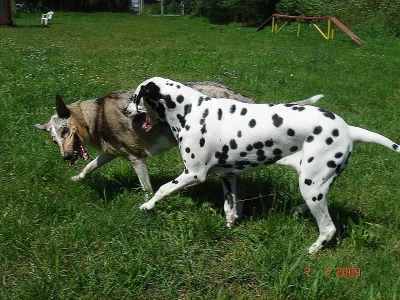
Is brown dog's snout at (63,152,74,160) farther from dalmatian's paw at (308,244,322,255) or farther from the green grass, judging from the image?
dalmatian's paw at (308,244,322,255)

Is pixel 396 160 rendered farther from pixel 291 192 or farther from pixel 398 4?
pixel 398 4

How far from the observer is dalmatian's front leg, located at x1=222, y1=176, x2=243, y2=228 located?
5289 millimetres

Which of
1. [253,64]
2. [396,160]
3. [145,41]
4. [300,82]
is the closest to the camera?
[396,160]

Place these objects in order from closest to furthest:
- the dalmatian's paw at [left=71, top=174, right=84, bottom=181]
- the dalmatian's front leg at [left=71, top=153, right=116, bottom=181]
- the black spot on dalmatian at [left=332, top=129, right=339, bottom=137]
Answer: the black spot on dalmatian at [left=332, top=129, right=339, bottom=137]
the dalmatian's paw at [left=71, top=174, right=84, bottom=181]
the dalmatian's front leg at [left=71, top=153, right=116, bottom=181]

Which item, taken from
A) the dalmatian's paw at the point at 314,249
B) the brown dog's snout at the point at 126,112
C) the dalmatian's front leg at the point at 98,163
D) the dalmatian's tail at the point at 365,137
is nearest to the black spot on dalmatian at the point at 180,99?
the brown dog's snout at the point at 126,112

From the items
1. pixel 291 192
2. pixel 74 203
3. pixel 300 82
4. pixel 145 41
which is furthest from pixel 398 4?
pixel 74 203

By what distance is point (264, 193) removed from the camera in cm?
607

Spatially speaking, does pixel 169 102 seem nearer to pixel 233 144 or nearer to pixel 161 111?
pixel 161 111

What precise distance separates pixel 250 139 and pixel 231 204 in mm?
804

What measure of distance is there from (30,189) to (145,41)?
16676 millimetres

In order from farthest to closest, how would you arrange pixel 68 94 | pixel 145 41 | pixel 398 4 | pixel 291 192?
1. pixel 398 4
2. pixel 145 41
3. pixel 68 94
4. pixel 291 192

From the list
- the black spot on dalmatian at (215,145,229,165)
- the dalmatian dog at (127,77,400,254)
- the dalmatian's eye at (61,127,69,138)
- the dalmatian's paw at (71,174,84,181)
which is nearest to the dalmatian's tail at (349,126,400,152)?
the dalmatian dog at (127,77,400,254)

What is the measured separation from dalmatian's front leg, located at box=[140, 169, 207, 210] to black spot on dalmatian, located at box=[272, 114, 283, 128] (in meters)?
0.88

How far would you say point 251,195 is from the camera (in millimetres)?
5996
